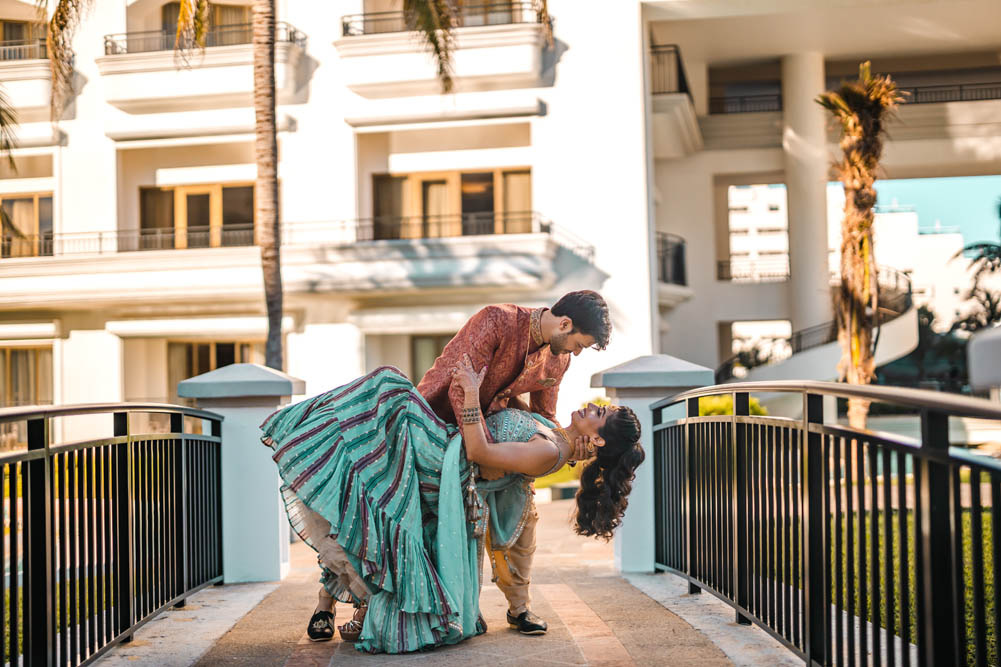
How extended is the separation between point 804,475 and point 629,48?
1768 centimetres

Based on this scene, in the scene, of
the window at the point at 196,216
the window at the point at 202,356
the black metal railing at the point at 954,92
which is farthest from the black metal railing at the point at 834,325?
the window at the point at 196,216

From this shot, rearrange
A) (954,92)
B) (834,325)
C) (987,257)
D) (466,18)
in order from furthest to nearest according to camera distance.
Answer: (987,257)
(954,92)
(834,325)
(466,18)

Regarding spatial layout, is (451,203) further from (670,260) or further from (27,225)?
(27,225)

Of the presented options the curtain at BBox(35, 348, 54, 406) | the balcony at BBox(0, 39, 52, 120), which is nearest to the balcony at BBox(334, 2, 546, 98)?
the balcony at BBox(0, 39, 52, 120)

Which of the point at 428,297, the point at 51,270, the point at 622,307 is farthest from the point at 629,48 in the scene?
the point at 51,270

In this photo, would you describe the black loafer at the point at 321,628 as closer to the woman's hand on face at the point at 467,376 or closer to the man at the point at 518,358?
the man at the point at 518,358

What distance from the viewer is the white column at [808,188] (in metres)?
24.0

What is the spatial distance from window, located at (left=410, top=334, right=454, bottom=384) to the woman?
58.8ft

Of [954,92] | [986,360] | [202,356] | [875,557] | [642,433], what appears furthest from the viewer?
[954,92]

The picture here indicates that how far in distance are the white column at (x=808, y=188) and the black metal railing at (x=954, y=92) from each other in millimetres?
2866

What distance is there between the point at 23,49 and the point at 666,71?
1480 centimetres

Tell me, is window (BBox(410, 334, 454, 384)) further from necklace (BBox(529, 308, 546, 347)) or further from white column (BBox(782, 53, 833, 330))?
necklace (BBox(529, 308, 546, 347))

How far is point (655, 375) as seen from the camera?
22.4 feet

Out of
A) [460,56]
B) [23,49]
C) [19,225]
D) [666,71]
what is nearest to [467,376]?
[460,56]
